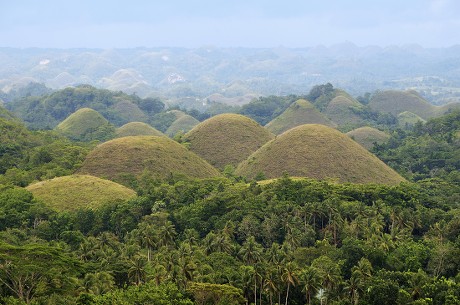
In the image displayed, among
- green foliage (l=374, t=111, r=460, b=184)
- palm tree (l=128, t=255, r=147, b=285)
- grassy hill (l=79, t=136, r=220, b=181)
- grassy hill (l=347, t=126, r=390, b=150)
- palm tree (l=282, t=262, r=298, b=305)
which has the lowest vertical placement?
grassy hill (l=347, t=126, r=390, b=150)

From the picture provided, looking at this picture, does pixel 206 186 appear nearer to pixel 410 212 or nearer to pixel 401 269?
pixel 410 212

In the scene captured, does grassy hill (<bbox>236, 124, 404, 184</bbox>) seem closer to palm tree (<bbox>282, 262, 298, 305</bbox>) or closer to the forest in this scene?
the forest

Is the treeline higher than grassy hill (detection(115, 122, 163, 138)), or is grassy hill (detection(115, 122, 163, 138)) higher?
the treeline

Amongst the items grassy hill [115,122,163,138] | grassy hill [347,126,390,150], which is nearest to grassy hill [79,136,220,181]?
grassy hill [115,122,163,138]

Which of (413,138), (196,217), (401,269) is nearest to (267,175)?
(196,217)

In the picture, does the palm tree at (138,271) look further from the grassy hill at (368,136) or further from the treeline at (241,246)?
the grassy hill at (368,136)

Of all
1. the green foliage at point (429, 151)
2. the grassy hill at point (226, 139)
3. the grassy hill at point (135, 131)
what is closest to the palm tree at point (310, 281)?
the green foliage at point (429, 151)

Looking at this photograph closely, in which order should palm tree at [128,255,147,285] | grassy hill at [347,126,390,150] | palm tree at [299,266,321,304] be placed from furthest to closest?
grassy hill at [347,126,390,150]
palm tree at [128,255,147,285]
palm tree at [299,266,321,304]
